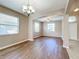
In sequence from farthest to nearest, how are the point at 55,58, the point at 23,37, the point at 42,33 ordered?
the point at 42,33
the point at 23,37
the point at 55,58

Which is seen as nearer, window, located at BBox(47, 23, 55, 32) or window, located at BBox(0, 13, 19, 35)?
window, located at BBox(0, 13, 19, 35)

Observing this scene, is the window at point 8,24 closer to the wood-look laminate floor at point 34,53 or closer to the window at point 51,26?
the wood-look laminate floor at point 34,53

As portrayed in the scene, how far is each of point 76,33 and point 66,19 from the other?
337 centimetres

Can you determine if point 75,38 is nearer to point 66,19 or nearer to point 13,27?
point 66,19

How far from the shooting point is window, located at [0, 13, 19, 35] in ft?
14.7

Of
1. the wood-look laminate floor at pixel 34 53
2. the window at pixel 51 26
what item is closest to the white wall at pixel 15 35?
the wood-look laminate floor at pixel 34 53

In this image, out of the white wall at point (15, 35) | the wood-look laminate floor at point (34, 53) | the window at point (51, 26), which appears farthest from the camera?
the window at point (51, 26)

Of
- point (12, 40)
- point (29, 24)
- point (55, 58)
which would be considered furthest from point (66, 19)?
point (12, 40)

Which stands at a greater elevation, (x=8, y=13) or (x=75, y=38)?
(x=8, y=13)

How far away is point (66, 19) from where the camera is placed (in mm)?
5023

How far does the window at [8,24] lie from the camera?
4.47m

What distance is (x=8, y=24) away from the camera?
499 cm

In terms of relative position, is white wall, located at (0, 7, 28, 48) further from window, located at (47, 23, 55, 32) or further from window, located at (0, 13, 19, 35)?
window, located at (47, 23, 55, 32)

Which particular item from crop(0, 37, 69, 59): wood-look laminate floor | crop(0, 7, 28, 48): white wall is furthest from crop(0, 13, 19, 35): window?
crop(0, 37, 69, 59): wood-look laminate floor
